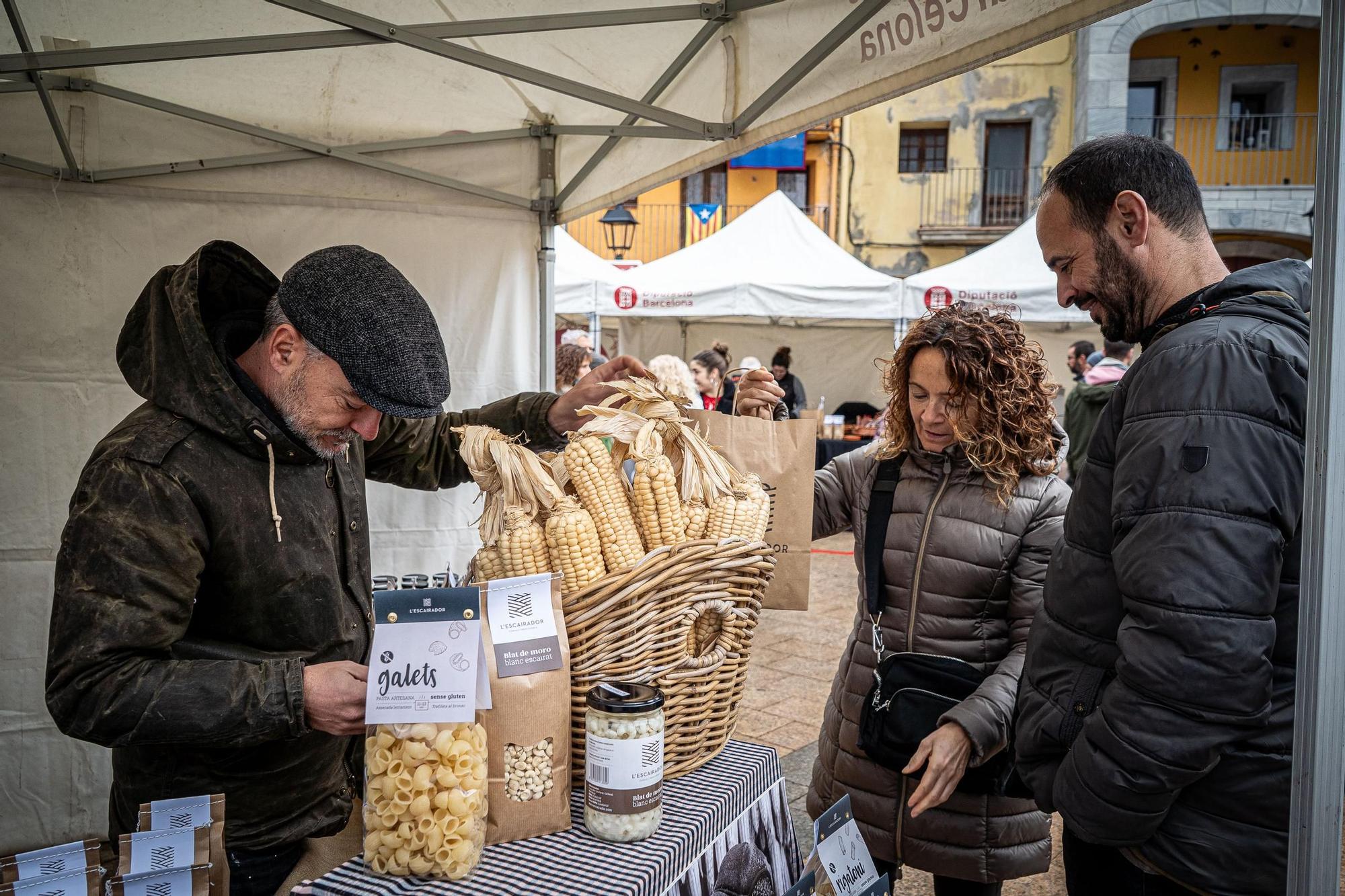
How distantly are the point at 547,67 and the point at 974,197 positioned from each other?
17.7 m

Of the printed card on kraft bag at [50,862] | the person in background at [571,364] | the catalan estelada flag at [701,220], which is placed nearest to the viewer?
the printed card on kraft bag at [50,862]

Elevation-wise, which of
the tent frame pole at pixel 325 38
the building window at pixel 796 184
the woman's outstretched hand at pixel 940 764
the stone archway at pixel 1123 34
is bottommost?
the woman's outstretched hand at pixel 940 764

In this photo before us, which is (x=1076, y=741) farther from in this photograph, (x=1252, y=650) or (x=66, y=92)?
(x=66, y=92)

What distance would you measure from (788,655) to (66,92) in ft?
14.7

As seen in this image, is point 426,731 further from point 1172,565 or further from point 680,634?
point 1172,565

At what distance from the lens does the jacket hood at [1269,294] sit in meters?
1.22

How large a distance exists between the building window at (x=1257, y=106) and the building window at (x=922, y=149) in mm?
5380

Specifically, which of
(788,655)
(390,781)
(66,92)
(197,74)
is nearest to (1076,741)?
(390,781)

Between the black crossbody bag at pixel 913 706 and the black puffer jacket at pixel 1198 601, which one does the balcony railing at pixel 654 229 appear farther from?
the black puffer jacket at pixel 1198 601

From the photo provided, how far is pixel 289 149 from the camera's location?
10.4 ft

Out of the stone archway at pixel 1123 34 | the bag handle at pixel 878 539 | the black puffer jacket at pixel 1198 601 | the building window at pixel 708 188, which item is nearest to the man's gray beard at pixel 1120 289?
the black puffer jacket at pixel 1198 601

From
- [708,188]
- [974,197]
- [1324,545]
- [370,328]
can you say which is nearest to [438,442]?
[370,328]

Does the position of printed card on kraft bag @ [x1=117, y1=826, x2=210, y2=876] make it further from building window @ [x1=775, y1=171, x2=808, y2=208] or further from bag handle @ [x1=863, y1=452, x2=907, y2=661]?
building window @ [x1=775, y1=171, x2=808, y2=208]

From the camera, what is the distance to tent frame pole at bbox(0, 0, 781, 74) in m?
2.15
